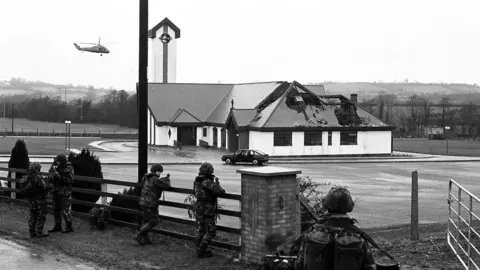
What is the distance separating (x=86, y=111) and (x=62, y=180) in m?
142

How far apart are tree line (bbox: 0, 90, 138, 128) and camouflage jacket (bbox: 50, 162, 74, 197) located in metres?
122

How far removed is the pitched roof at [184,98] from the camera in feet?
207

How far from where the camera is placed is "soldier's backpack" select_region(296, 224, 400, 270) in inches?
192

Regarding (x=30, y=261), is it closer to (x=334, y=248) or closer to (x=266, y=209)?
(x=266, y=209)

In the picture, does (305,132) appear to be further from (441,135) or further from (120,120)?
(120,120)

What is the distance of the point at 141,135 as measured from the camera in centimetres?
1295

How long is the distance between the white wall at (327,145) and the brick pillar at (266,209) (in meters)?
40.8

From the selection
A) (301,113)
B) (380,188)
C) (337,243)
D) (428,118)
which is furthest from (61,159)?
(428,118)

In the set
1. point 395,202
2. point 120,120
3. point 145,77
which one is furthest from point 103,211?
point 120,120

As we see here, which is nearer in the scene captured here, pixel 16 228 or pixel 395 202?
pixel 16 228

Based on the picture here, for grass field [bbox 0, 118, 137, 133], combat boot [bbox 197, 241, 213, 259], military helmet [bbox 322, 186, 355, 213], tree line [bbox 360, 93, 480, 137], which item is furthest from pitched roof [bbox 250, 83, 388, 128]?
grass field [bbox 0, 118, 137, 133]

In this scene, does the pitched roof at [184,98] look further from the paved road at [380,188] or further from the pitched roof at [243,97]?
the paved road at [380,188]

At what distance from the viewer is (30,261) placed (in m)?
10.2

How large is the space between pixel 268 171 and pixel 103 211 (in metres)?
5.35
